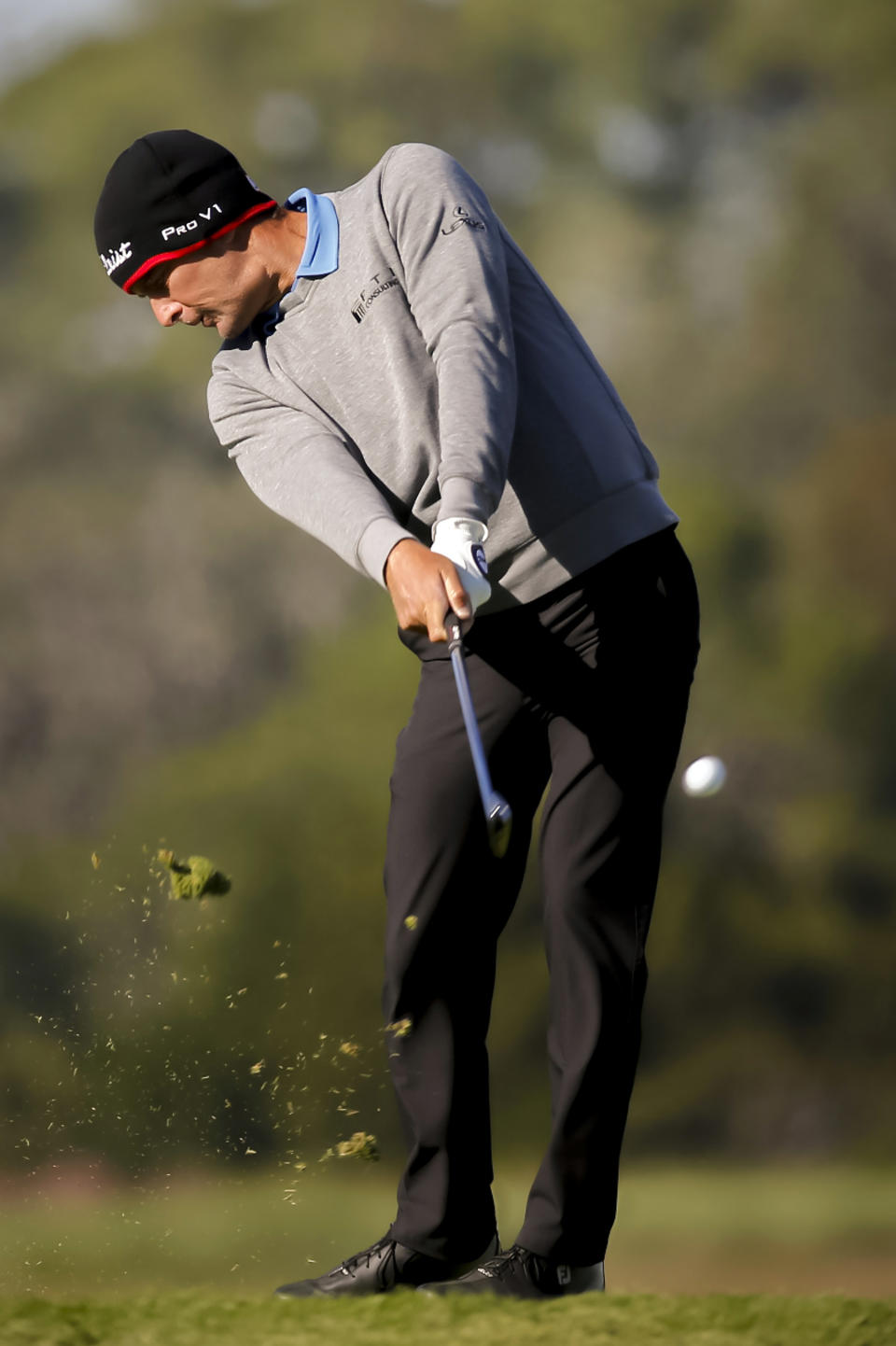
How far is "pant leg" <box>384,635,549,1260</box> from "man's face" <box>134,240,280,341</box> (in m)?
0.48

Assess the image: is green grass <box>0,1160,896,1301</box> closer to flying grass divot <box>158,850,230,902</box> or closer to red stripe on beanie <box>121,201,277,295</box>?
flying grass divot <box>158,850,230,902</box>

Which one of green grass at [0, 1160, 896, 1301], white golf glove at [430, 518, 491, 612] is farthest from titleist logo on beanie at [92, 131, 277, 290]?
green grass at [0, 1160, 896, 1301]

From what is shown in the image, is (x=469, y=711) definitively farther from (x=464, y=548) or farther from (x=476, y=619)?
(x=476, y=619)

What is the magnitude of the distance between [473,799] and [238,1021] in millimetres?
1680

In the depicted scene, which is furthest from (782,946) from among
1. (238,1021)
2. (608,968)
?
(608,968)

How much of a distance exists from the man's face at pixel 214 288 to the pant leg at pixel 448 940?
1.57ft

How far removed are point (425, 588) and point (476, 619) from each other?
0.32 metres

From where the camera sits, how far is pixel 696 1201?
3.88 metres

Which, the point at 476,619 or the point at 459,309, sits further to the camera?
the point at 476,619

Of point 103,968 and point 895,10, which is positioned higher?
point 895,10

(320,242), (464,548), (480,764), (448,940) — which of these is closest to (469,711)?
(480,764)

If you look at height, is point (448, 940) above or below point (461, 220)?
below

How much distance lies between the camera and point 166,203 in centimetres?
183

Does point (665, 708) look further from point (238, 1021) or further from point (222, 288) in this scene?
point (238, 1021)
